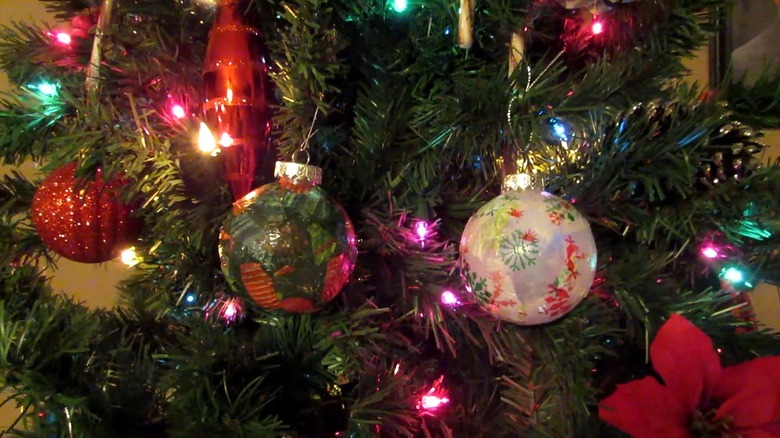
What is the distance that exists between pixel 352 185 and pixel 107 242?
0.69 feet

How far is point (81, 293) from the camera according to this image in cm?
95

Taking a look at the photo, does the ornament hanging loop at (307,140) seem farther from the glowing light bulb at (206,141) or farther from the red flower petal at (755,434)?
the red flower petal at (755,434)

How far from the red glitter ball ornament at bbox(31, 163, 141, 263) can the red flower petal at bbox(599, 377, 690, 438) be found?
15.5 inches

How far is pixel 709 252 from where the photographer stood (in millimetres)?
484

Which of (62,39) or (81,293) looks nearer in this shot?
(62,39)

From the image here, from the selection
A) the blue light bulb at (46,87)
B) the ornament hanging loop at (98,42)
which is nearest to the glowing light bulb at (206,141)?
the ornament hanging loop at (98,42)

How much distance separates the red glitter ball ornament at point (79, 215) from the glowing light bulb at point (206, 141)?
0.08m

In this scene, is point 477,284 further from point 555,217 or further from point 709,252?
point 709,252

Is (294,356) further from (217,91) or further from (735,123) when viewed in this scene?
(735,123)

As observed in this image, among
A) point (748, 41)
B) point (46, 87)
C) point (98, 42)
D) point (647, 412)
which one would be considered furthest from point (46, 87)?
point (748, 41)

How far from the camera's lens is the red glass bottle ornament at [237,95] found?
421mm

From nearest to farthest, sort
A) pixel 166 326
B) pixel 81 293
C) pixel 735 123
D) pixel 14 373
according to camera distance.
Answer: pixel 14 373 < pixel 735 123 < pixel 166 326 < pixel 81 293

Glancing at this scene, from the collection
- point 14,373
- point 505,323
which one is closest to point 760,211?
point 505,323

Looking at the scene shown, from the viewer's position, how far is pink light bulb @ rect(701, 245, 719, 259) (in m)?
0.48
